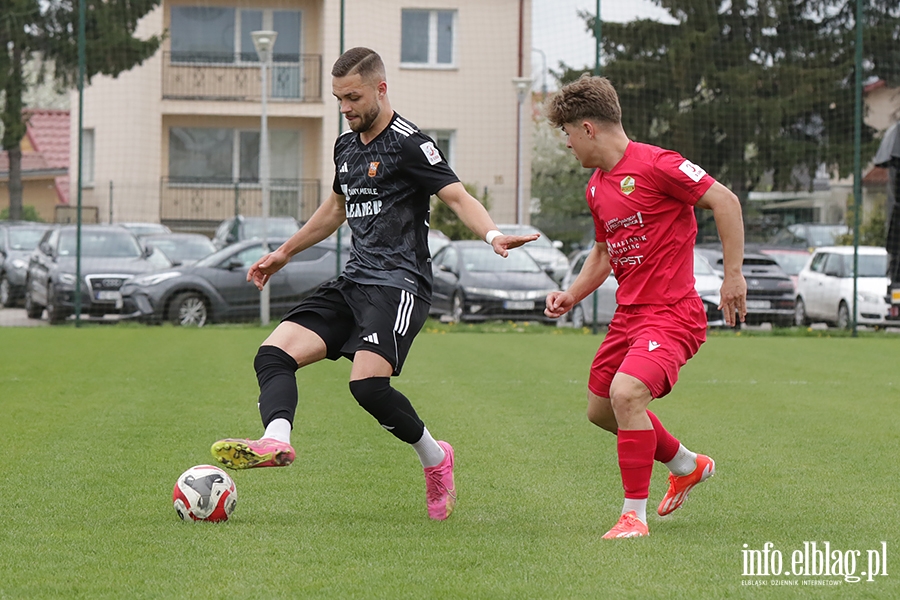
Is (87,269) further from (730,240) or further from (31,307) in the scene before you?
(730,240)

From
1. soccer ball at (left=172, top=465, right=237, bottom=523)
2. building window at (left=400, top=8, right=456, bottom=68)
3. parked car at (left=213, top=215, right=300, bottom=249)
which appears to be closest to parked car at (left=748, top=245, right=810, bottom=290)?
building window at (left=400, top=8, right=456, bottom=68)

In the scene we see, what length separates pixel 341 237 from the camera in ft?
63.2

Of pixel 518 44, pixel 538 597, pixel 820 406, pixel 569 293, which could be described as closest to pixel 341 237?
pixel 518 44

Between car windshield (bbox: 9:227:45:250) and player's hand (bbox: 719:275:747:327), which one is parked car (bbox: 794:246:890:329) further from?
player's hand (bbox: 719:275:747:327)

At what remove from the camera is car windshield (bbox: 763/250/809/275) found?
77.6ft

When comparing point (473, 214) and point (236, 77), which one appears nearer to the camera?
point (473, 214)

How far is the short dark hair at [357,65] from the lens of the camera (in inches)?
214

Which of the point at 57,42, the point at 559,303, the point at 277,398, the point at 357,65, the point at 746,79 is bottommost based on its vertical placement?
the point at 277,398

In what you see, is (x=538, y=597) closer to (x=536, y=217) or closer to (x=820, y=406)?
(x=820, y=406)

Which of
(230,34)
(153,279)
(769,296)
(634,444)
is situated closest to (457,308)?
(153,279)

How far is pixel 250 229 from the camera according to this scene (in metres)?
25.1

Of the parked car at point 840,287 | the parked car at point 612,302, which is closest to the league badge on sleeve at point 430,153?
the parked car at point 612,302

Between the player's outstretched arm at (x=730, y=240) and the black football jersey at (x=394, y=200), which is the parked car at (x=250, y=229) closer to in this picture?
the black football jersey at (x=394, y=200)

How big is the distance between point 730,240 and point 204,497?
2.40 metres
